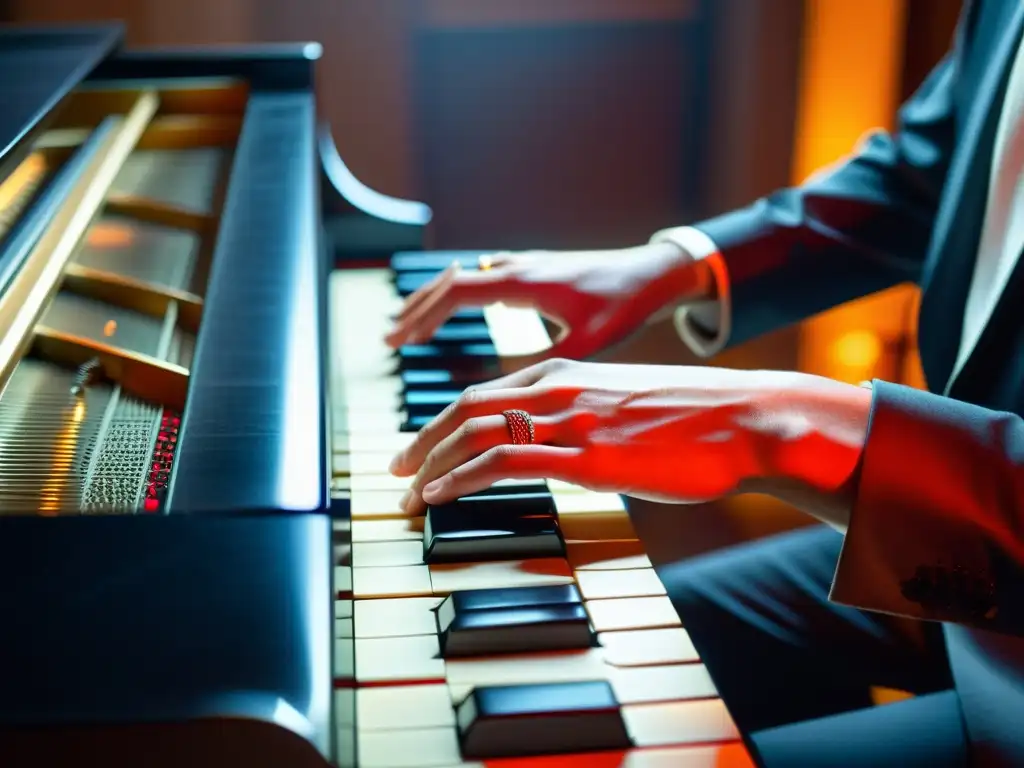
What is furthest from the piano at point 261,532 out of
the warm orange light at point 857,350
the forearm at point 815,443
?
the warm orange light at point 857,350

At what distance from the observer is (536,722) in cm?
59

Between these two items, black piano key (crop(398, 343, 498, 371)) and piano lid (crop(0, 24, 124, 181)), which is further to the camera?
black piano key (crop(398, 343, 498, 371))

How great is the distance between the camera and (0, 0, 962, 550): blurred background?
8.55ft

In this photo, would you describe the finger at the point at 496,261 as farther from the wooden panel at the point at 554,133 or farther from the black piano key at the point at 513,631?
the wooden panel at the point at 554,133

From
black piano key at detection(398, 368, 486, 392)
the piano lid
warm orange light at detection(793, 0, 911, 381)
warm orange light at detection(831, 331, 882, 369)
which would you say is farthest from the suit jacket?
warm orange light at detection(831, 331, 882, 369)

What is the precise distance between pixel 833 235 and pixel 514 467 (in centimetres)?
74

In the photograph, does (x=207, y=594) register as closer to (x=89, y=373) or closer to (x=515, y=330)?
(x=89, y=373)

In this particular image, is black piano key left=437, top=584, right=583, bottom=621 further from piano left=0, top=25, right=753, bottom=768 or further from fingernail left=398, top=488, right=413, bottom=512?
fingernail left=398, top=488, right=413, bottom=512

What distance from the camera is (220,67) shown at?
5.07 feet

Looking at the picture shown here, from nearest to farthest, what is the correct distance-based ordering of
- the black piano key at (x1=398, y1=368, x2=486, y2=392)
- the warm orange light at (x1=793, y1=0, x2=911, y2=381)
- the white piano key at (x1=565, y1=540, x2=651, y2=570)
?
the white piano key at (x1=565, y1=540, x2=651, y2=570) → the black piano key at (x1=398, y1=368, x2=486, y2=392) → the warm orange light at (x1=793, y1=0, x2=911, y2=381)

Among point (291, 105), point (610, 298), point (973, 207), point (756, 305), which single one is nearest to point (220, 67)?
point (291, 105)

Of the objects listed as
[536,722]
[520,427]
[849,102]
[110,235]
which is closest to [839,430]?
[520,427]

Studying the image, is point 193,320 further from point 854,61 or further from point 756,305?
point 854,61

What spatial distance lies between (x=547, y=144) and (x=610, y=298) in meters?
1.92
